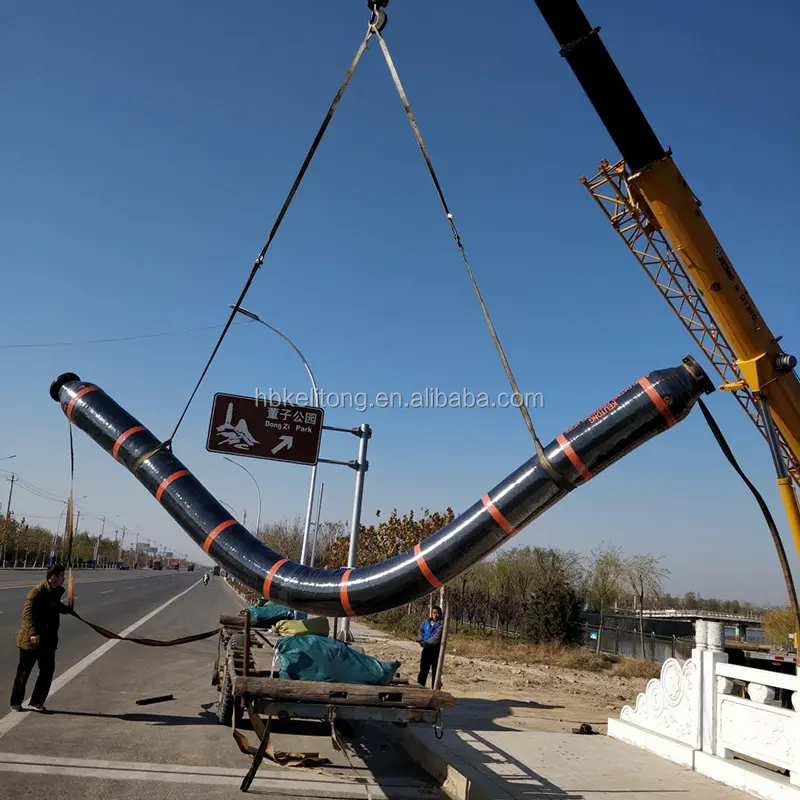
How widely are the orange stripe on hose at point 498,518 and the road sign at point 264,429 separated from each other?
322 inches

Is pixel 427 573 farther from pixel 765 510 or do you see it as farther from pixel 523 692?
pixel 523 692

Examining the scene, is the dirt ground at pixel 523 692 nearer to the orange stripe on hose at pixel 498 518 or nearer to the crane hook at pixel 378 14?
the orange stripe on hose at pixel 498 518

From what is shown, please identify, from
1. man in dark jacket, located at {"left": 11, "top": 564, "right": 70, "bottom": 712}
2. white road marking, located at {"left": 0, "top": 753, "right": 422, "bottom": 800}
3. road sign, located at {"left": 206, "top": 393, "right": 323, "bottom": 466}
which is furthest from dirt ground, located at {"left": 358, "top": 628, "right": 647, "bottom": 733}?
man in dark jacket, located at {"left": 11, "top": 564, "right": 70, "bottom": 712}

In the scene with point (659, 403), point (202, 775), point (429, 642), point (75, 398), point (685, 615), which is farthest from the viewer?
point (685, 615)

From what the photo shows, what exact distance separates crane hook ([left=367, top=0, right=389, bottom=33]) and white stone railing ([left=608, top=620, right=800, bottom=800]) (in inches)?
297

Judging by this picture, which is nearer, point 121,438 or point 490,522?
point 490,522

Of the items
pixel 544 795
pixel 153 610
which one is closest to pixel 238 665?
pixel 544 795

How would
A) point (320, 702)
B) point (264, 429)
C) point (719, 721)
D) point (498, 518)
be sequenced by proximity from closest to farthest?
point (498, 518) → point (320, 702) → point (719, 721) → point (264, 429)

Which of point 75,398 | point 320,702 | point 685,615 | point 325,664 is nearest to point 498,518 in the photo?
point 320,702

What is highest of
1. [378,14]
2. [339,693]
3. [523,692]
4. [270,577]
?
[378,14]

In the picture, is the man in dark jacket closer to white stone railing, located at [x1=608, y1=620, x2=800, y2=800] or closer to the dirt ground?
the dirt ground

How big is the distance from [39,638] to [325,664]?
177 inches

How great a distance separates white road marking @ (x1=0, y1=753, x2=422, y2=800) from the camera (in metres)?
6.79

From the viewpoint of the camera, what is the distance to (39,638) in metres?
9.13
